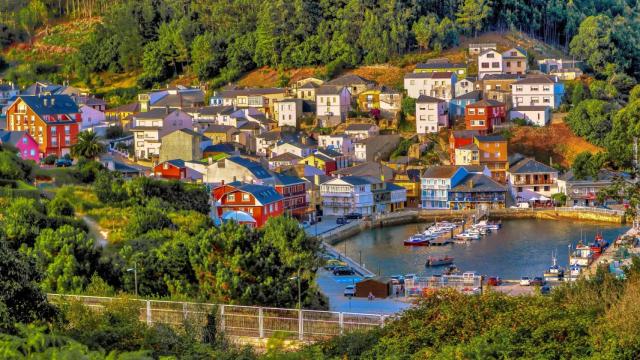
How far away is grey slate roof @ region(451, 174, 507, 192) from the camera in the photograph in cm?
2788

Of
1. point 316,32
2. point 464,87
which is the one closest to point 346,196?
point 464,87

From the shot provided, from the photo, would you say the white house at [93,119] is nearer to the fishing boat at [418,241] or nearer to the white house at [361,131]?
the white house at [361,131]

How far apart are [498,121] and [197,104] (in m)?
9.29

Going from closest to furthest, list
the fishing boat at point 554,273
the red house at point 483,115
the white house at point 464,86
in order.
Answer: the fishing boat at point 554,273, the red house at point 483,115, the white house at point 464,86

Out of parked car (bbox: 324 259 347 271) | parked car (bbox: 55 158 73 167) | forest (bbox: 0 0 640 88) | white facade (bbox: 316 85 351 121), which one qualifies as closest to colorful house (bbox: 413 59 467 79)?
forest (bbox: 0 0 640 88)

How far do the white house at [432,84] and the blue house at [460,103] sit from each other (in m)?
0.42

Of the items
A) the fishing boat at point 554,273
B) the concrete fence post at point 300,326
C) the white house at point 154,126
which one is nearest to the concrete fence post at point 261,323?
the concrete fence post at point 300,326

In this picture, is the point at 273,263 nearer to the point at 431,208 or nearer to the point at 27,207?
the point at 27,207

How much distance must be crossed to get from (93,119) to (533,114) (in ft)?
38.1

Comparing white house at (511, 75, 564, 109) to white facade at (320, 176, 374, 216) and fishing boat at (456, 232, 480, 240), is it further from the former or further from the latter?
fishing boat at (456, 232, 480, 240)

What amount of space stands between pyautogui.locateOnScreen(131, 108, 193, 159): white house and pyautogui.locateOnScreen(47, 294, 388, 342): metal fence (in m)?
21.9

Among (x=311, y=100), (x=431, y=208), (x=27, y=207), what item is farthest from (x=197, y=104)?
(x=27, y=207)

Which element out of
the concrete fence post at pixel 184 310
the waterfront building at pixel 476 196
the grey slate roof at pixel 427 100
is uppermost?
the grey slate roof at pixel 427 100

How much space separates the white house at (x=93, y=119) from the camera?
3324 centimetres
